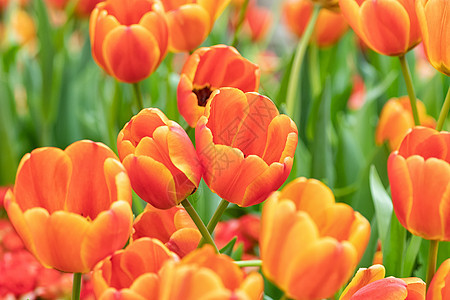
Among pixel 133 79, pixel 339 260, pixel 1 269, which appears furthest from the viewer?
pixel 1 269

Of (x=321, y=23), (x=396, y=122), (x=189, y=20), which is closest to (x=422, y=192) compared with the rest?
(x=189, y=20)

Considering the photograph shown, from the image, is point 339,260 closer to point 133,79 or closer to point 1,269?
point 133,79

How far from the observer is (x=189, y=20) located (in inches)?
19.9

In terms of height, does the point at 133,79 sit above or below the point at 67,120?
above

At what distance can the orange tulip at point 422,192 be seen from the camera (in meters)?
0.29

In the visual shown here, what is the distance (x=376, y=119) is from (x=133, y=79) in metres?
0.59

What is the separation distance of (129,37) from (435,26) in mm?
202

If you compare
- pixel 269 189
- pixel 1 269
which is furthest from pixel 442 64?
pixel 1 269

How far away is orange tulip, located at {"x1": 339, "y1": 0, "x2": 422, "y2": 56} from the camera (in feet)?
1.28

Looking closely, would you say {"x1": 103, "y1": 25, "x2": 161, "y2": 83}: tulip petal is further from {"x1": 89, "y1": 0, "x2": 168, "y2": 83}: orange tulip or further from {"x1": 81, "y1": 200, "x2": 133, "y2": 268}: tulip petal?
{"x1": 81, "y1": 200, "x2": 133, "y2": 268}: tulip petal

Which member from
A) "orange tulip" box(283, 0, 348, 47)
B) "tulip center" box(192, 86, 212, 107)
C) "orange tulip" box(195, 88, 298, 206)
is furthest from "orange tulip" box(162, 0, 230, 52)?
"orange tulip" box(283, 0, 348, 47)

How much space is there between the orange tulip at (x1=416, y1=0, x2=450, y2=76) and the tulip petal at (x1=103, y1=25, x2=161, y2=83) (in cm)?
18

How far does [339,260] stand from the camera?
0.23 meters

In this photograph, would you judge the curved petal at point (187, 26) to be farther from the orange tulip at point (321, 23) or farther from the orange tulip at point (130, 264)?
the orange tulip at point (321, 23)
